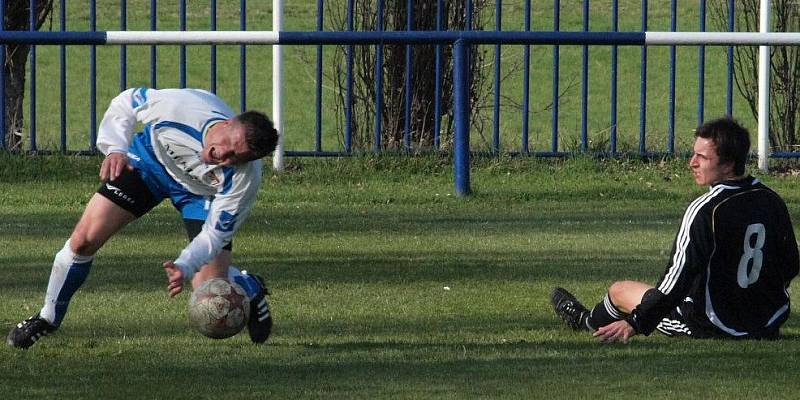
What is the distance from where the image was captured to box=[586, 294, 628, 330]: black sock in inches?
287

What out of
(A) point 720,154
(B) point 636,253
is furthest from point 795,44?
(A) point 720,154

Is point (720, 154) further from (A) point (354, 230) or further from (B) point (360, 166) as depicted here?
(B) point (360, 166)

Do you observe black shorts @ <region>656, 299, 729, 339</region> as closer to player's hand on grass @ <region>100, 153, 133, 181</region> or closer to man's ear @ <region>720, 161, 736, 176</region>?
man's ear @ <region>720, 161, 736, 176</region>

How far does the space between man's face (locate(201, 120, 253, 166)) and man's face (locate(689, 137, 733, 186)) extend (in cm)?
184

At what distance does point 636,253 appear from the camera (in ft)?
32.1

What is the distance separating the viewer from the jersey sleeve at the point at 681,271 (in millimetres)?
6781

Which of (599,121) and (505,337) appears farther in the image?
(599,121)

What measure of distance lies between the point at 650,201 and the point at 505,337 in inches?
200

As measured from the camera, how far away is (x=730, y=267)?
22.8ft

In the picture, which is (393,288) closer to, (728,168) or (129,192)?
(129,192)

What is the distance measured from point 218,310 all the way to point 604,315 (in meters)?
1.72

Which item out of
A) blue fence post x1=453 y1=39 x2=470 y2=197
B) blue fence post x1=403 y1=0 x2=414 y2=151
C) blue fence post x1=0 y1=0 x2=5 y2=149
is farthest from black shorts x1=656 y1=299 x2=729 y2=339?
blue fence post x1=0 y1=0 x2=5 y2=149

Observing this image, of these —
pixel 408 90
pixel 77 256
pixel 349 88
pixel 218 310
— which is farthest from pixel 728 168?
pixel 349 88

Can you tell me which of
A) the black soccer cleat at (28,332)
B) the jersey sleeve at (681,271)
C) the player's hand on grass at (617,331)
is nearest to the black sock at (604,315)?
the player's hand on grass at (617,331)
